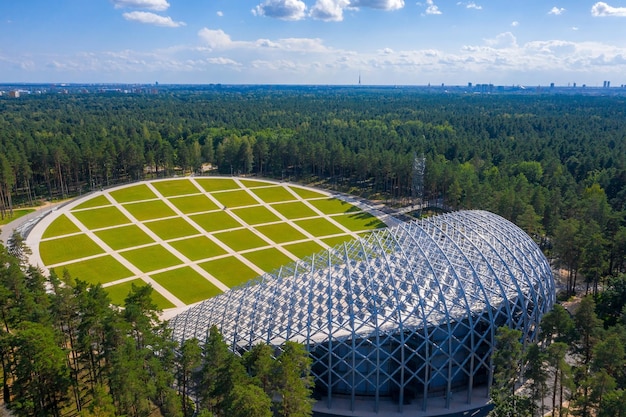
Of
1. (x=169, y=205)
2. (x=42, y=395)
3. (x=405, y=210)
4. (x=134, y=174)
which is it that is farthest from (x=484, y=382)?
(x=134, y=174)

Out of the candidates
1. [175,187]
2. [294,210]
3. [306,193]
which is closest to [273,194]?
[306,193]

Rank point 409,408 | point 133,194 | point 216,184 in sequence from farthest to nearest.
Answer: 1. point 216,184
2. point 133,194
3. point 409,408

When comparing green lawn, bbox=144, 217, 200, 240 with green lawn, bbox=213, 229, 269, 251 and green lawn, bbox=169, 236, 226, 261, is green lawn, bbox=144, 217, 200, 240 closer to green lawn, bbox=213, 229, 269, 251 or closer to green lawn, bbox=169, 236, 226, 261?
green lawn, bbox=169, 236, 226, 261

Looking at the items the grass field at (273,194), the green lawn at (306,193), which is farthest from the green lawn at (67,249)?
the green lawn at (306,193)

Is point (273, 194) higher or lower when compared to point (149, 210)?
higher

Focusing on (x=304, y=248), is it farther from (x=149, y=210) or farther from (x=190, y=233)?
(x=149, y=210)

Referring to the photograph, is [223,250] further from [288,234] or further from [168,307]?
[168,307]
